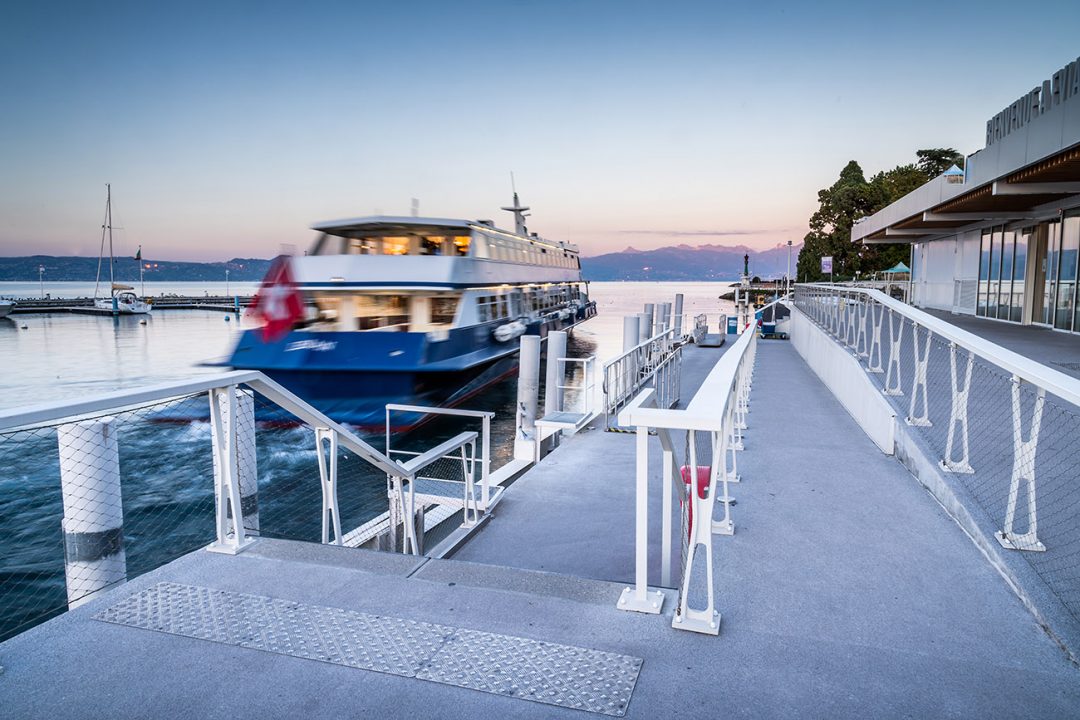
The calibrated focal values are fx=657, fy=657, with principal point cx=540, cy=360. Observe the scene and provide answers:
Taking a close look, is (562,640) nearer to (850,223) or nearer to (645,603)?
(645,603)

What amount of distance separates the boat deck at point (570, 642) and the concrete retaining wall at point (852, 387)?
1876mm

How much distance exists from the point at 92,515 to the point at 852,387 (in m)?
7.81

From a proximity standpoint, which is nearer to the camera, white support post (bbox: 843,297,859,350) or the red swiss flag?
white support post (bbox: 843,297,859,350)

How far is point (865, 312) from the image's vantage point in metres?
9.23

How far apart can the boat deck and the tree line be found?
52996mm

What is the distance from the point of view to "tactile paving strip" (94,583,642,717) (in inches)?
93.2

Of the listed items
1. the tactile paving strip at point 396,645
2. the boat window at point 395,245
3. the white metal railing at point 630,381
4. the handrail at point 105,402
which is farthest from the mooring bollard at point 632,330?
the tactile paving strip at point 396,645

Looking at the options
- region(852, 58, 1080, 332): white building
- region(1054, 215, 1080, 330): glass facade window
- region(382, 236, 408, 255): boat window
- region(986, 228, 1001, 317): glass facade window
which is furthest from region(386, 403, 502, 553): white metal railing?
region(986, 228, 1001, 317): glass facade window

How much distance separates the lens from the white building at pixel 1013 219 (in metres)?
9.27

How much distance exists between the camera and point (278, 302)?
17281mm

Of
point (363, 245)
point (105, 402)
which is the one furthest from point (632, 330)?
point (105, 402)

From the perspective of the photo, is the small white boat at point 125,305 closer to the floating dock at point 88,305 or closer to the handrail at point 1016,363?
the floating dock at point 88,305

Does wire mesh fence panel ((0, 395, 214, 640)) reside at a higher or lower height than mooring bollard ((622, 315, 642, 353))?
lower

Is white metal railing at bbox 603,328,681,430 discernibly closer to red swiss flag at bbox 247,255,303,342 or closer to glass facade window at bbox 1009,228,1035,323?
red swiss flag at bbox 247,255,303,342
